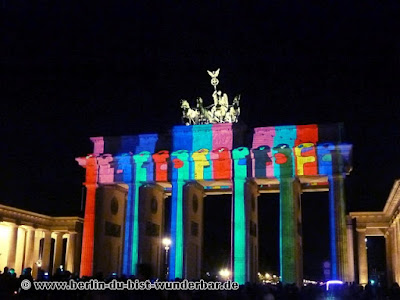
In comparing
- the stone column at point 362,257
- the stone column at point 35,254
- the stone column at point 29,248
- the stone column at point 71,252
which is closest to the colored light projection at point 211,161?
the stone column at point 362,257

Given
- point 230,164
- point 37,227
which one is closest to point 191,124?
point 230,164

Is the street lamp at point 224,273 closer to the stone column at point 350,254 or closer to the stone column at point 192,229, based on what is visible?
the stone column at point 192,229

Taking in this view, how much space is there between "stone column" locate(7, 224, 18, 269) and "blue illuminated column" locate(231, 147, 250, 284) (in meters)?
22.3

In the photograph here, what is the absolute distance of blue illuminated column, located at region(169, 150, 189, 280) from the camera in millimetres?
44719

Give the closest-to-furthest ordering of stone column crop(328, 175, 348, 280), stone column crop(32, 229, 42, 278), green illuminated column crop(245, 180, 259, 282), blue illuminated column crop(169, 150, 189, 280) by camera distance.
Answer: stone column crop(328, 175, 348, 280), green illuminated column crop(245, 180, 259, 282), blue illuminated column crop(169, 150, 189, 280), stone column crop(32, 229, 42, 278)

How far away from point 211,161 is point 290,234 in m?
9.00

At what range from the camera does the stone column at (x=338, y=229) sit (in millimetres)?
41188

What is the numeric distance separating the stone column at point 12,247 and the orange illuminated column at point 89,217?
8.78m

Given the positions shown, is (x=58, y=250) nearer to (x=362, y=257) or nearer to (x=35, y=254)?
(x=35, y=254)

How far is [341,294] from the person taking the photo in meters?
22.8

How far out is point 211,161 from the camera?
45812 mm

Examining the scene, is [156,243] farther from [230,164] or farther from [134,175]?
[230,164]

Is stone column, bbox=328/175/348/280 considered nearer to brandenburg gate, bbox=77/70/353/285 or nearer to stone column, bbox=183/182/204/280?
brandenburg gate, bbox=77/70/353/285

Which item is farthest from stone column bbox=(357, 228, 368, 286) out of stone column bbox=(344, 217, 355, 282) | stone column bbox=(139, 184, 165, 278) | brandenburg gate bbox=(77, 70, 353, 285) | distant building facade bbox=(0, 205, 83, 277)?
distant building facade bbox=(0, 205, 83, 277)
